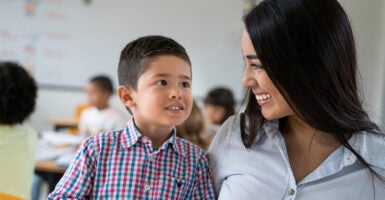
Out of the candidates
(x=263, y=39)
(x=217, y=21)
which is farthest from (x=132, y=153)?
(x=217, y=21)

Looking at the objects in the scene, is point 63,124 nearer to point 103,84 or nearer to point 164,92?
point 103,84

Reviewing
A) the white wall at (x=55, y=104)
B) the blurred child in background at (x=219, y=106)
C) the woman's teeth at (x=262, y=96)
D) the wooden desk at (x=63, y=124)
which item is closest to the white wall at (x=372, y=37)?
the blurred child in background at (x=219, y=106)

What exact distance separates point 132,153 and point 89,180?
0.15 m

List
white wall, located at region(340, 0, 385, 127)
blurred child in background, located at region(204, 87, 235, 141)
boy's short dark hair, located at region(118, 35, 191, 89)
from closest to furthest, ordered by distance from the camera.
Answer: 1. boy's short dark hair, located at region(118, 35, 191, 89)
2. blurred child in background, located at region(204, 87, 235, 141)
3. white wall, located at region(340, 0, 385, 127)

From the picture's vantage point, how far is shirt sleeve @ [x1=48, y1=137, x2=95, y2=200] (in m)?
1.21

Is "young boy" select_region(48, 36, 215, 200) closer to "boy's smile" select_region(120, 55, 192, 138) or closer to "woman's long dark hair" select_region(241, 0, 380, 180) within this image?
"boy's smile" select_region(120, 55, 192, 138)

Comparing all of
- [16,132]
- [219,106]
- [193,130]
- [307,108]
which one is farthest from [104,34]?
[307,108]

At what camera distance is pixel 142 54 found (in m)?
1.30

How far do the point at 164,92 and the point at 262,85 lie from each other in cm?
29

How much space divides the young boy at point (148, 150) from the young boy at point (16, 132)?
2.88 ft

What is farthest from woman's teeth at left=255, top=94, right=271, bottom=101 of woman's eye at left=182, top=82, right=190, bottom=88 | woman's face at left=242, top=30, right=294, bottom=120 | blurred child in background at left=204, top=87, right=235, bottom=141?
blurred child in background at left=204, top=87, right=235, bottom=141

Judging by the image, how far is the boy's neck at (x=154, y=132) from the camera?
1335 mm

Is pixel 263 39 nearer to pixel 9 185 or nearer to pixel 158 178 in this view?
pixel 158 178

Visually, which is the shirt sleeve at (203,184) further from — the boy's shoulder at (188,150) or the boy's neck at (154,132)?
the boy's neck at (154,132)
